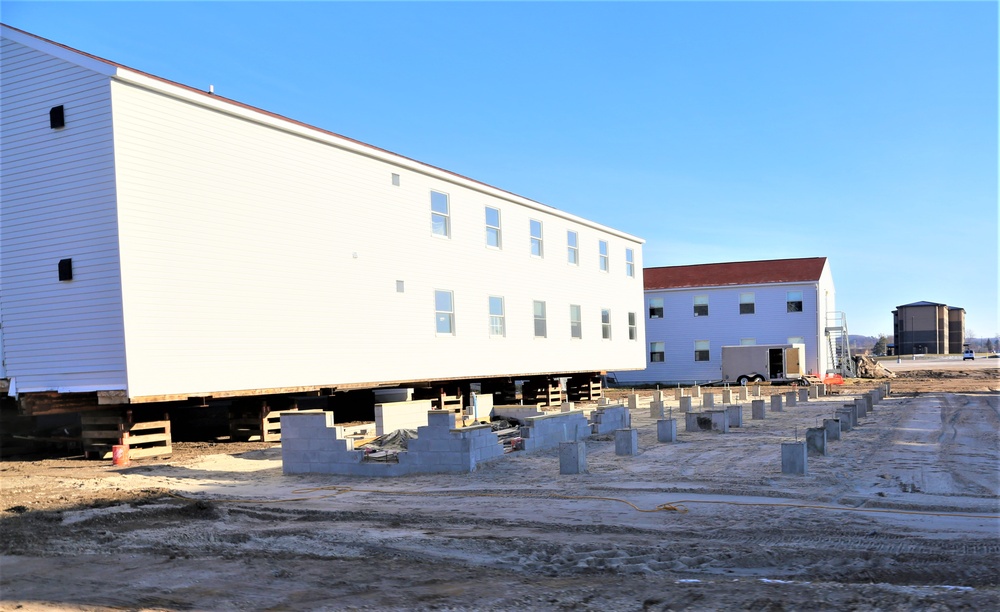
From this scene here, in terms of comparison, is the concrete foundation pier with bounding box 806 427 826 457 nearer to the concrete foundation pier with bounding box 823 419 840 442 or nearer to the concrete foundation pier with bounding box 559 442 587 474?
the concrete foundation pier with bounding box 823 419 840 442

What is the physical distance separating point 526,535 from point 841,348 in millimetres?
44522

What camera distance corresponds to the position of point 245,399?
17.9 metres

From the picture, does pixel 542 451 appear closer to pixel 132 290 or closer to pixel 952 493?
pixel 952 493

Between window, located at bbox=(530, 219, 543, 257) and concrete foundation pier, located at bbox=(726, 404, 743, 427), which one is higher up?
window, located at bbox=(530, 219, 543, 257)

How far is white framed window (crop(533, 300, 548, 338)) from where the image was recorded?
26.5 meters

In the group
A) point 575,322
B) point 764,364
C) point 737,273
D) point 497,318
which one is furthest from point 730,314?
point 497,318

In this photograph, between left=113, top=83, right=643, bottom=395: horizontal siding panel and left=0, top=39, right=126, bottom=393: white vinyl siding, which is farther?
left=113, top=83, right=643, bottom=395: horizontal siding panel

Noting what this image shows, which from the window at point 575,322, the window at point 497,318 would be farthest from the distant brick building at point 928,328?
the window at point 497,318

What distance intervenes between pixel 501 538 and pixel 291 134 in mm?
12474

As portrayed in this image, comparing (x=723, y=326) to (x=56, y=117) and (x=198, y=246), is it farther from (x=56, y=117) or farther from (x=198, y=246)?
(x=56, y=117)

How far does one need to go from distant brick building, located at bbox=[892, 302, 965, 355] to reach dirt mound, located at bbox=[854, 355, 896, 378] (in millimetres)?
53295

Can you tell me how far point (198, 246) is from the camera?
611 inches

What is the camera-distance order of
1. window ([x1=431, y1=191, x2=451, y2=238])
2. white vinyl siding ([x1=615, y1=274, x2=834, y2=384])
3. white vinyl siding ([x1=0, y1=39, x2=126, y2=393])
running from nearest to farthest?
white vinyl siding ([x1=0, y1=39, x2=126, y2=393]), window ([x1=431, y1=191, x2=451, y2=238]), white vinyl siding ([x1=615, y1=274, x2=834, y2=384])

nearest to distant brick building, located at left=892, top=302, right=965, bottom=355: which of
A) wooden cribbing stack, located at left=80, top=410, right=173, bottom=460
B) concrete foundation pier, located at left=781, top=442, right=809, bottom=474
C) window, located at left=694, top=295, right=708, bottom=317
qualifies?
window, located at left=694, top=295, right=708, bottom=317
